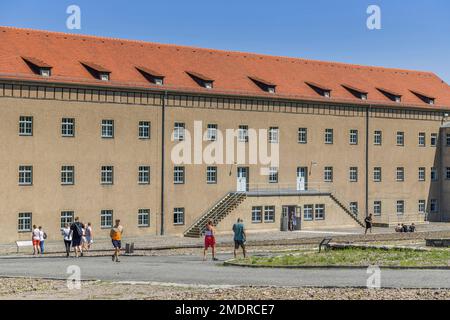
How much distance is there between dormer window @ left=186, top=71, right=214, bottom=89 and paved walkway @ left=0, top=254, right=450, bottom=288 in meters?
25.4

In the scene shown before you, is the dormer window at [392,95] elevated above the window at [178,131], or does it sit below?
above

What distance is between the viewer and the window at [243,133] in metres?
64.3

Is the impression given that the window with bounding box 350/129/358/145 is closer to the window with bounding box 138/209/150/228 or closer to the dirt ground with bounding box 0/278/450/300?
the window with bounding box 138/209/150/228

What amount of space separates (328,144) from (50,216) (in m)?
22.5

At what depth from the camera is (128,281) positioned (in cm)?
2878

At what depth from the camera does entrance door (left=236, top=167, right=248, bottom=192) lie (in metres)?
64.9

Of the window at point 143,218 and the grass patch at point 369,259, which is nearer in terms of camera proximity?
the grass patch at point 369,259

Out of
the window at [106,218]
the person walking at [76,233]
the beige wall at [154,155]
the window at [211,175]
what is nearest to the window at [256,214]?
the beige wall at [154,155]

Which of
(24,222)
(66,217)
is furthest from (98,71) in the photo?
(24,222)

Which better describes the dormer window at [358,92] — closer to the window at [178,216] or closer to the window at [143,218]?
the window at [178,216]

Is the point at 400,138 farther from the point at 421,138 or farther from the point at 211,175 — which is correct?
the point at 211,175

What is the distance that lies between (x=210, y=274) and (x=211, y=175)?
32.3 metres

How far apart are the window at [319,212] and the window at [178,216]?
1064cm

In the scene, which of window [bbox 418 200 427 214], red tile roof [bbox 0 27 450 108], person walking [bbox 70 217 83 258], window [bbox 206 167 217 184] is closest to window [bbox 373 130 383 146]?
red tile roof [bbox 0 27 450 108]
